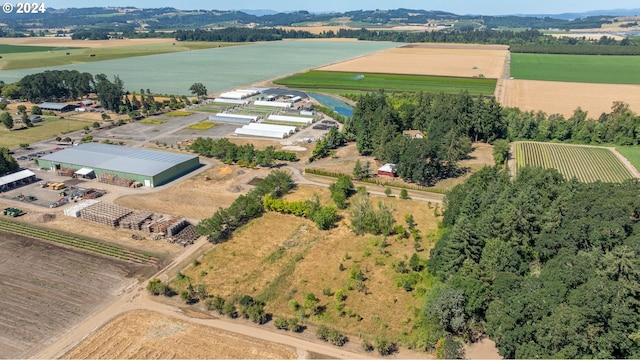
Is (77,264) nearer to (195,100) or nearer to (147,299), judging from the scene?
(147,299)

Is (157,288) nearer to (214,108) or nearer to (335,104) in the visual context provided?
(214,108)

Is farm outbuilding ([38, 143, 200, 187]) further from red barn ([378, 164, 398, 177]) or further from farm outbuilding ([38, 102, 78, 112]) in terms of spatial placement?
farm outbuilding ([38, 102, 78, 112])

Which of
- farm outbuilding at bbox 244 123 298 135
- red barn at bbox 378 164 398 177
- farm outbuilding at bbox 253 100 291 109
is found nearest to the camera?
red barn at bbox 378 164 398 177

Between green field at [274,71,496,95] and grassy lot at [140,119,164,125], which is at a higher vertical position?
green field at [274,71,496,95]

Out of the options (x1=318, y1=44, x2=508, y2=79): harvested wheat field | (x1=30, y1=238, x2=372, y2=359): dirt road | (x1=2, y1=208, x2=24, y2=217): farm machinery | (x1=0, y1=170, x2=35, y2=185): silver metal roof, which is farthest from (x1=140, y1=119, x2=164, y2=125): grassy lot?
(x1=318, y1=44, x2=508, y2=79): harvested wheat field

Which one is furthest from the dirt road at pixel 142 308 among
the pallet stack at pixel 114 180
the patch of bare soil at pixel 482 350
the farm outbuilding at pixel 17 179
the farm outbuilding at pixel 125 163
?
the farm outbuilding at pixel 17 179

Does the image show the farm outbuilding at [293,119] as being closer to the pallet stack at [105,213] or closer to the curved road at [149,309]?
the pallet stack at [105,213]
